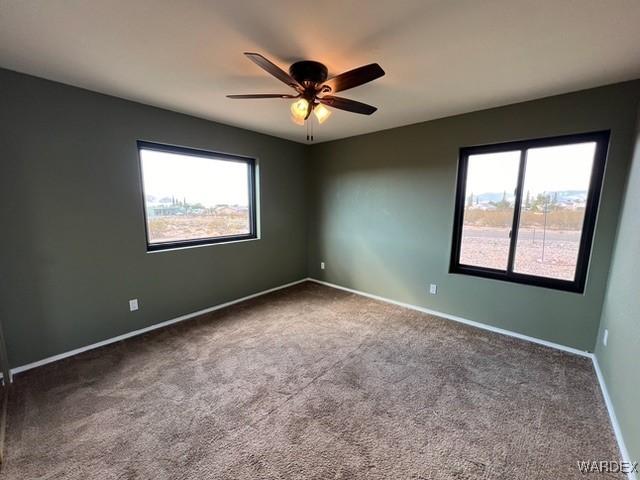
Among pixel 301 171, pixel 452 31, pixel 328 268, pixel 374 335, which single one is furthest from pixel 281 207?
pixel 452 31

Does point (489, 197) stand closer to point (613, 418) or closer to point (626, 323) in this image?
point (626, 323)

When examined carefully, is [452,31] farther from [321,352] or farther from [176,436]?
[176,436]

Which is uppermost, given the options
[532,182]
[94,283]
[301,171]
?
[301,171]

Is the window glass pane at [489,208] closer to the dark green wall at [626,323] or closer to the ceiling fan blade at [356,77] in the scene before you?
the dark green wall at [626,323]

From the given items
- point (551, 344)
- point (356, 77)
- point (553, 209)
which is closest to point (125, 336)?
point (356, 77)

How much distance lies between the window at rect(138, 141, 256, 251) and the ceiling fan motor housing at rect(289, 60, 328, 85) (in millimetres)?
1809

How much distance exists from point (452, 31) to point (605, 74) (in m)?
1.45

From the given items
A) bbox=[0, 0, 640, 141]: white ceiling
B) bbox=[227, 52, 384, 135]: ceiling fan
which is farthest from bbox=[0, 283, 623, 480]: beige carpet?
bbox=[0, 0, 640, 141]: white ceiling

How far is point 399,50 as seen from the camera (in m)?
1.68

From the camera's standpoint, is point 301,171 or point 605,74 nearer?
point 605,74

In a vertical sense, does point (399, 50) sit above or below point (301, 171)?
above

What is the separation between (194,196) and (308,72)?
2.11 m

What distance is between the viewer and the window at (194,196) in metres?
2.84

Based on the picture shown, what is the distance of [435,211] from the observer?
10.5 feet
